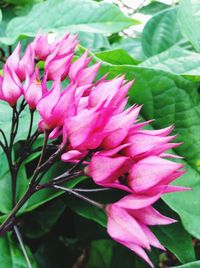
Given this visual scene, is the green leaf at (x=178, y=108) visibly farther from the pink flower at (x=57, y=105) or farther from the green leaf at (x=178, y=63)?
the pink flower at (x=57, y=105)

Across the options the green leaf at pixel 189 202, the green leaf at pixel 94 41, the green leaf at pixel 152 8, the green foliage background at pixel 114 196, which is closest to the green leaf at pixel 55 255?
the green foliage background at pixel 114 196

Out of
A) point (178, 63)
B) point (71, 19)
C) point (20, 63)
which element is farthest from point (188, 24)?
point (20, 63)

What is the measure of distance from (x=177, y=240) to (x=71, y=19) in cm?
47

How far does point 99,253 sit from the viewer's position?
2.44ft

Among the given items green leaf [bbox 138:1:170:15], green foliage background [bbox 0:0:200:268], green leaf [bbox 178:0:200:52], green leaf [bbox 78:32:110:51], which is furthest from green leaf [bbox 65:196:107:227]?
green leaf [bbox 138:1:170:15]

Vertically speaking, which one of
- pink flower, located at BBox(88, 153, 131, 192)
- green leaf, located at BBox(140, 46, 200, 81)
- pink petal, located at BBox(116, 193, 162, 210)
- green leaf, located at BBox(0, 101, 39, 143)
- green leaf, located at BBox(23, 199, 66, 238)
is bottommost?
green leaf, located at BBox(23, 199, 66, 238)

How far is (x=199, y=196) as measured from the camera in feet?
2.23

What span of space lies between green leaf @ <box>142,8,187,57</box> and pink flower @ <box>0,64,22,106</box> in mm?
465

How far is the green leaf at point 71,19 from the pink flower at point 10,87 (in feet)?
1.12

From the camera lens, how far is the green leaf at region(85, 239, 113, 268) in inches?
29.2

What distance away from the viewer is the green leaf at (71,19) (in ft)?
2.98

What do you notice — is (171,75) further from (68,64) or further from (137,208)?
(137,208)

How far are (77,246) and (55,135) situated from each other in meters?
0.32

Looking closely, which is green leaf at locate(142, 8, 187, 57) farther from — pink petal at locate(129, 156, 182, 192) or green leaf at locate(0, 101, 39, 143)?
pink petal at locate(129, 156, 182, 192)
